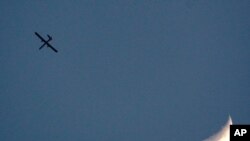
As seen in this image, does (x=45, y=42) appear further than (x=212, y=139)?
Yes

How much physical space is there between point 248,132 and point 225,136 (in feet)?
4.28

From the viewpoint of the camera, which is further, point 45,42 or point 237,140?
point 45,42

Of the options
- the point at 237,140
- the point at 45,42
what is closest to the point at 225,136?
the point at 237,140

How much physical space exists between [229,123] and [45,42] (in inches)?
3324

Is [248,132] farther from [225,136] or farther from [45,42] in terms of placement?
[45,42]

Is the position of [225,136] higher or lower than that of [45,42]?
lower

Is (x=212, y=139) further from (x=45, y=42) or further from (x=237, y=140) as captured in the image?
(x=45, y=42)

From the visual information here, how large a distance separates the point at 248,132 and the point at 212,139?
6.07ft

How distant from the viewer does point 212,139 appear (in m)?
17.2

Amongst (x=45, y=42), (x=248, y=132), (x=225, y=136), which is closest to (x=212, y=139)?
(x=225, y=136)

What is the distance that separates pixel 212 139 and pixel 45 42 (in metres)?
84.7

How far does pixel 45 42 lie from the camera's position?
96562mm

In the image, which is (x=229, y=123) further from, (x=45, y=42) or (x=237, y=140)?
(x=45, y=42)

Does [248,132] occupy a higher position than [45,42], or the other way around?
[45,42]
